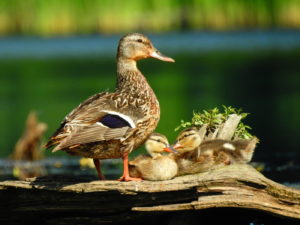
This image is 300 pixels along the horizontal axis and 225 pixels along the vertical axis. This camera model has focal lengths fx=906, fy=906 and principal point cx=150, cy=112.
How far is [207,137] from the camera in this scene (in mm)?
8031

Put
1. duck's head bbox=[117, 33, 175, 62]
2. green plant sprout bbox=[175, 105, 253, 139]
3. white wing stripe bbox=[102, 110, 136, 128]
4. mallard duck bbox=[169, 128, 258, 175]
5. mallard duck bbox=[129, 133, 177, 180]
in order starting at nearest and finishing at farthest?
white wing stripe bbox=[102, 110, 136, 128], mallard duck bbox=[129, 133, 177, 180], mallard duck bbox=[169, 128, 258, 175], duck's head bbox=[117, 33, 175, 62], green plant sprout bbox=[175, 105, 253, 139]

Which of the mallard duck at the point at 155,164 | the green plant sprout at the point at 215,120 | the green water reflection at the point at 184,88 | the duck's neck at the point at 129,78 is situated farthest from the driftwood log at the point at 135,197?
the green water reflection at the point at 184,88

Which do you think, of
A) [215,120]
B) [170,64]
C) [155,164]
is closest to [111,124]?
[155,164]

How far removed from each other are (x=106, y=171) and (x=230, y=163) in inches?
163

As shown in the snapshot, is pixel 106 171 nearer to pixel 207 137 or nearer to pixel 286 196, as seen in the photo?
pixel 207 137

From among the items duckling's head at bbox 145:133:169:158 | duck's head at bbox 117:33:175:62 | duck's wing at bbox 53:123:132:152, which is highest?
duck's head at bbox 117:33:175:62

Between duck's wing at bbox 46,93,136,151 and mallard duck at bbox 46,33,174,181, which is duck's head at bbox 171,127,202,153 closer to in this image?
mallard duck at bbox 46,33,174,181

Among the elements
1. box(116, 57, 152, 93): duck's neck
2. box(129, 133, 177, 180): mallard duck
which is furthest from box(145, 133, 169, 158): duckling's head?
box(116, 57, 152, 93): duck's neck

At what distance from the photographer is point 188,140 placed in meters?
7.37

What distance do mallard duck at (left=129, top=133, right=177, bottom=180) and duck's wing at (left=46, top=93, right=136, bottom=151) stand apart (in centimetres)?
42

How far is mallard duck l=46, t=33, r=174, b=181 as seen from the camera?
21.3 feet

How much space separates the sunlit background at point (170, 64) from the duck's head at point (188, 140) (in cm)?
448

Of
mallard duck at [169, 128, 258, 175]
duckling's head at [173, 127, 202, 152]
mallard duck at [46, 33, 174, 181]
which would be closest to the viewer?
mallard duck at [46, 33, 174, 181]

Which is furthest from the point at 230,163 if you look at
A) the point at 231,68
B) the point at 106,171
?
Answer: the point at 231,68
